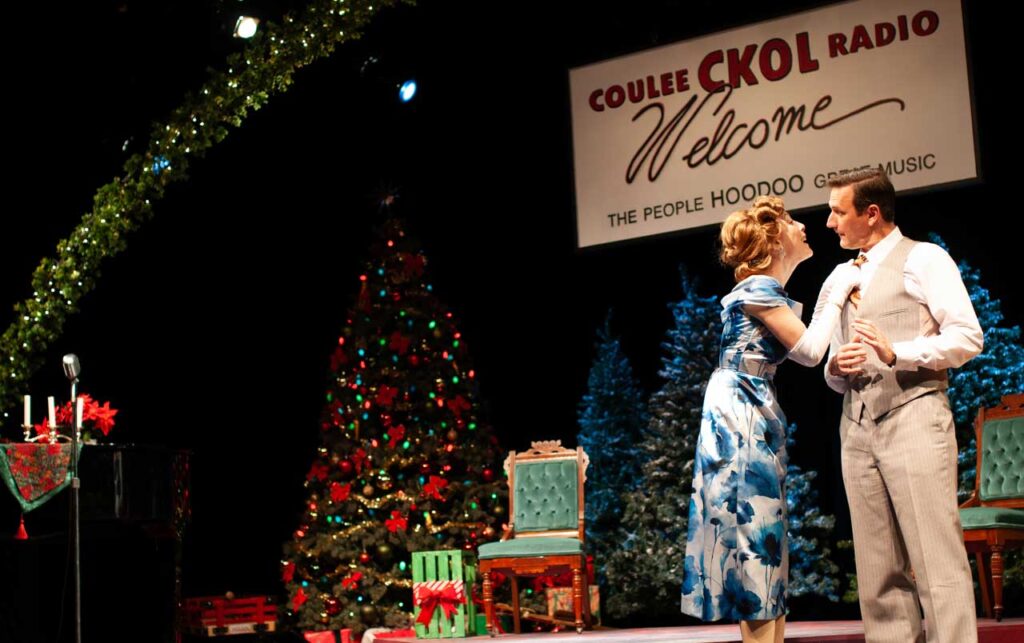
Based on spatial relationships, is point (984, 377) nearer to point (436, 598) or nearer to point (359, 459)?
point (436, 598)

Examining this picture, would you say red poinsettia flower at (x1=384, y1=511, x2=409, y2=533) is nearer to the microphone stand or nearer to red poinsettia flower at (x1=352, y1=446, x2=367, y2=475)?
red poinsettia flower at (x1=352, y1=446, x2=367, y2=475)

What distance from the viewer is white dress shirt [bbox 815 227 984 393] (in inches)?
118

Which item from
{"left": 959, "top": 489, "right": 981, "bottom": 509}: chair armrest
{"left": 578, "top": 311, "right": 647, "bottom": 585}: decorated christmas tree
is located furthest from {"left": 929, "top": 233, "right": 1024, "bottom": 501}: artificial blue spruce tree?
{"left": 578, "top": 311, "right": 647, "bottom": 585}: decorated christmas tree

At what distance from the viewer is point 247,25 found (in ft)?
24.4

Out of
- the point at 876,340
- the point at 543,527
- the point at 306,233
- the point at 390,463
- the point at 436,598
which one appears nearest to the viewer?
the point at 876,340

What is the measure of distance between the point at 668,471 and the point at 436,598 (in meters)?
1.92

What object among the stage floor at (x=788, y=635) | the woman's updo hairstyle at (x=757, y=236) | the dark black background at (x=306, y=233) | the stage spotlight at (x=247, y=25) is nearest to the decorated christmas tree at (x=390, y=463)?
the stage floor at (x=788, y=635)

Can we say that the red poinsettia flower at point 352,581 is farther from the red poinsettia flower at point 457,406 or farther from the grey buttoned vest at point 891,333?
the grey buttoned vest at point 891,333

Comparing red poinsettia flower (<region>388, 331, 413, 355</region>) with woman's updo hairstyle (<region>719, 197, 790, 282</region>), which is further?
red poinsettia flower (<region>388, 331, 413, 355</region>)

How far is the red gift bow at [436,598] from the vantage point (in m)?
6.64

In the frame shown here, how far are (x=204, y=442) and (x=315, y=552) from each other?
5.33 ft

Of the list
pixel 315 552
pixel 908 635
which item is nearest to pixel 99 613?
pixel 315 552

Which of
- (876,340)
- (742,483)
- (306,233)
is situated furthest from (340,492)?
(876,340)

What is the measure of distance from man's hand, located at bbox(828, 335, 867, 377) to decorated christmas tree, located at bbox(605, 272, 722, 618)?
178 inches
